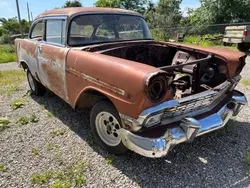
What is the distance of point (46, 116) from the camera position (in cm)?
380

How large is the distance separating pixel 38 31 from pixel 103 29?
5.55 ft

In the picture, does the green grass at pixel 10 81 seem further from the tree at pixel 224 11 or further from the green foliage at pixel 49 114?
the tree at pixel 224 11

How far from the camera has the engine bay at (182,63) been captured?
9.80ft

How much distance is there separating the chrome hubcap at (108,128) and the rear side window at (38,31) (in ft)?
7.55

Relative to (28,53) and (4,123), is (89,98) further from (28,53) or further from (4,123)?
(28,53)

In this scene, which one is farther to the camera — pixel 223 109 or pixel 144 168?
pixel 223 109

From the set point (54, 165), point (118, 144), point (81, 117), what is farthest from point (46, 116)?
point (118, 144)

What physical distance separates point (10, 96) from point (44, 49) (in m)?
1.98

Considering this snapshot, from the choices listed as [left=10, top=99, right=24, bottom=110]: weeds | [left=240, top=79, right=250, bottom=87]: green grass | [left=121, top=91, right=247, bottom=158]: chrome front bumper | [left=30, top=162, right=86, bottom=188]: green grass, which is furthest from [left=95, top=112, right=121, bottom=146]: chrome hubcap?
[left=240, top=79, right=250, bottom=87]: green grass

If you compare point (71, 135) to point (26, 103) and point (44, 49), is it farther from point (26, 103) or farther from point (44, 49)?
point (26, 103)

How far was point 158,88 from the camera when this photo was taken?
2.06 metres

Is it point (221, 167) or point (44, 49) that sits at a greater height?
point (44, 49)

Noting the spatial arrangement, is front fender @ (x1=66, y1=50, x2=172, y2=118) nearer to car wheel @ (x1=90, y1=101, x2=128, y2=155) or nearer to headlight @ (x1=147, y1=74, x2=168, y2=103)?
headlight @ (x1=147, y1=74, x2=168, y2=103)

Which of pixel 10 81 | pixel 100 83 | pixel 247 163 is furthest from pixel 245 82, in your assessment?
pixel 10 81
